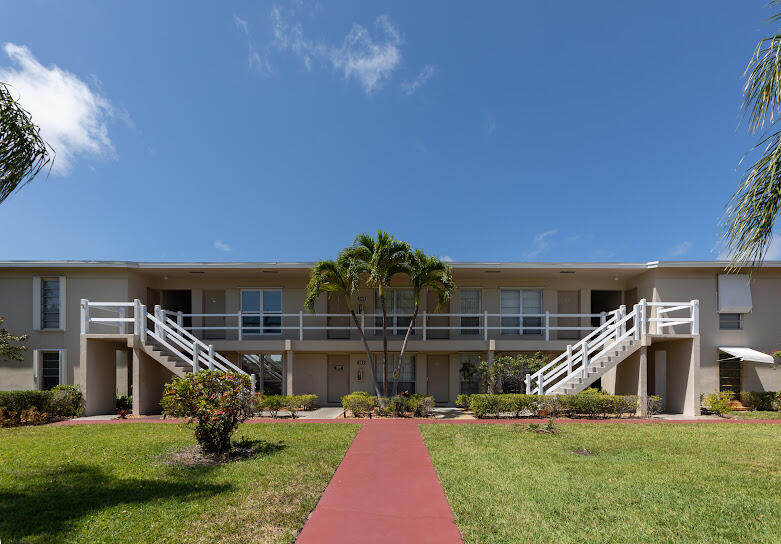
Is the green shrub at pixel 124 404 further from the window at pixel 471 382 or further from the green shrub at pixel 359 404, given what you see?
the window at pixel 471 382

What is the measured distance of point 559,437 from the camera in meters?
10.9

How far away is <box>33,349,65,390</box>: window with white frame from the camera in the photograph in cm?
1634

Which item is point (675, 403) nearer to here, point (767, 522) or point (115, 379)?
point (767, 522)

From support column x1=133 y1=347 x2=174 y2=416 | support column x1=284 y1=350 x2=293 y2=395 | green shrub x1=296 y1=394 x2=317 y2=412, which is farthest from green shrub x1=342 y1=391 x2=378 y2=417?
support column x1=133 y1=347 x2=174 y2=416

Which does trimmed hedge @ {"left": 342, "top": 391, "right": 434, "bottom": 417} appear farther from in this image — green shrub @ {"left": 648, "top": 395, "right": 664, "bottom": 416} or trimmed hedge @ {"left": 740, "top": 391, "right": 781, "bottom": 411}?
trimmed hedge @ {"left": 740, "top": 391, "right": 781, "bottom": 411}

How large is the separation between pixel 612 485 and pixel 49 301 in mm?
19310

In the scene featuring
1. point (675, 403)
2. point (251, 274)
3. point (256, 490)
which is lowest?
point (675, 403)

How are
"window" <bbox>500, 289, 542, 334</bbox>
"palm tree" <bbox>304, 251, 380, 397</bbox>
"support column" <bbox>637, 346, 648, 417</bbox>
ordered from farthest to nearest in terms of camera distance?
"window" <bbox>500, 289, 542, 334</bbox>
"palm tree" <bbox>304, 251, 380, 397</bbox>
"support column" <bbox>637, 346, 648, 417</bbox>

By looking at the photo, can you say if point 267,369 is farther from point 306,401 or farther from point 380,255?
point 380,255

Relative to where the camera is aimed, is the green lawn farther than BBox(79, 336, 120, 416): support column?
No

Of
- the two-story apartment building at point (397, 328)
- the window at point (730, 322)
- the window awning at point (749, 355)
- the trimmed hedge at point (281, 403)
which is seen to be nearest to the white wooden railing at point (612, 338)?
the two-story apartment building at point (397, 328)

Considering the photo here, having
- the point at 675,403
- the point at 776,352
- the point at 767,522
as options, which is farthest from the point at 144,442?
the point at 776,352

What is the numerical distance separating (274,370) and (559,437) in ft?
40.7

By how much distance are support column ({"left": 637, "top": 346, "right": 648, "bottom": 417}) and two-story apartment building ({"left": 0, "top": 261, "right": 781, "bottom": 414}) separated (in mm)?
55
